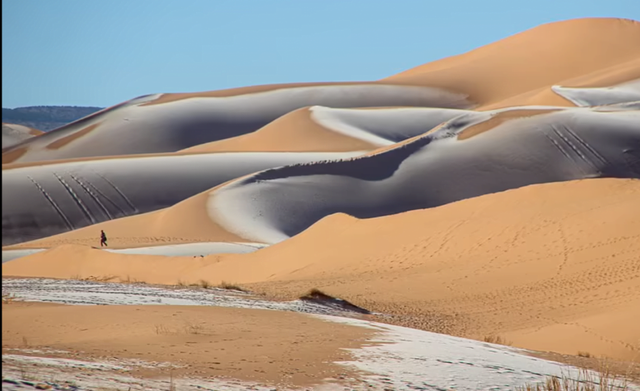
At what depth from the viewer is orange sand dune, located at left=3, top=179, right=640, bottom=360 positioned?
1436cm

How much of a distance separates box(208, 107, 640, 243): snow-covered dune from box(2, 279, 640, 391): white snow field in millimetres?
24704

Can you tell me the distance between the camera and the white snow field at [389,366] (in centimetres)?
561

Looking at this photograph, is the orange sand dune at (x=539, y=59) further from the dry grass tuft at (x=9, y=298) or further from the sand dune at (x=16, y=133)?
the dry grass tuft at (x=9, y=298)

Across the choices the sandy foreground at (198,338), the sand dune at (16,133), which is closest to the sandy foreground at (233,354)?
the sandy foreground at (198,338)

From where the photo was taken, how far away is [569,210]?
69.3 feet

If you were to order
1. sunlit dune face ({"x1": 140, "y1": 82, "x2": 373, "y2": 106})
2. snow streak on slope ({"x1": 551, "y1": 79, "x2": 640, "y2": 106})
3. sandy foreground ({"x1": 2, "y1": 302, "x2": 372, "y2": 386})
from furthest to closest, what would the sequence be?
sunlit dune face ({"x1": 140, "y1": 82, "x2": 373, "y2": 106}) → snow streak on slope ({"x1": 551, "y1": 79, "x2": 640, "y2": 106}) → sandy foreground ({"x1": 2, "y1": 302, "x2": 372, "y2": 386})

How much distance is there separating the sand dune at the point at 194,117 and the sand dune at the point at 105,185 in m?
26.3

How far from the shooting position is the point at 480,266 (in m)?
19.3

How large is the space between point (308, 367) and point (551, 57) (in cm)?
9182

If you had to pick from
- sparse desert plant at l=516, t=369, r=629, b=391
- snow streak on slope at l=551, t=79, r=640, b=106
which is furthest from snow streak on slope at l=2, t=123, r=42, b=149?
sparse desert plant at l=516, t=369, r=629, b=391

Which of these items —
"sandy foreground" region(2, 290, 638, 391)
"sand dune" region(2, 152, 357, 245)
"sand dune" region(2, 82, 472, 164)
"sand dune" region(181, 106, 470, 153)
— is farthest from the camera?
"sand dune" region(2, 82, 472, 164)

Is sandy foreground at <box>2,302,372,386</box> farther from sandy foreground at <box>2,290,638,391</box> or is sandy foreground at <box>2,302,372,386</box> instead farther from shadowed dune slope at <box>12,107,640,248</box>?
shadowed dune slope at <box>12,107,640,248</box>

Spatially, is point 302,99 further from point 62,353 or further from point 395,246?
point 62,353

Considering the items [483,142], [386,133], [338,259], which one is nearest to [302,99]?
[386,133]
